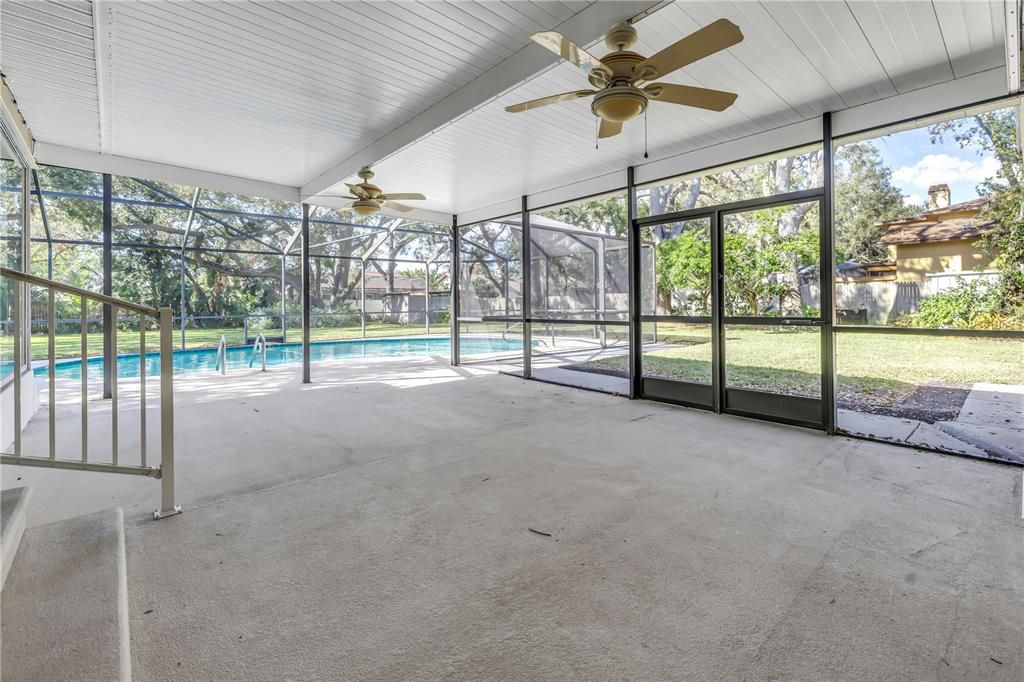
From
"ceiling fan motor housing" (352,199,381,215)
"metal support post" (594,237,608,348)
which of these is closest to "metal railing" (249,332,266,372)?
"ceiling fan motor housing" (352,199,381,215)

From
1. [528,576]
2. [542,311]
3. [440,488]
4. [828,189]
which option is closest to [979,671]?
[528,576]

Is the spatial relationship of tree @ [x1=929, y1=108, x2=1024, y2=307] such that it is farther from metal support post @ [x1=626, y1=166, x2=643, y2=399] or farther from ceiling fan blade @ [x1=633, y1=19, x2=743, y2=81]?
metal support post @ [x1=626, y1=166, x2=643, y2=399]

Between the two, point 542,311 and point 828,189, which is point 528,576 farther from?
point 542,311

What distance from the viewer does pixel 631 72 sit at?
2.67m

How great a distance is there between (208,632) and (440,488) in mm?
1421

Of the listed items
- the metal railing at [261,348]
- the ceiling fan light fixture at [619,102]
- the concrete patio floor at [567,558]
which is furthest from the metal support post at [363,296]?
the ceiling fan light fixture at [619,102]

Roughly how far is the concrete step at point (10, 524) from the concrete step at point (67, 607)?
0.05 meters

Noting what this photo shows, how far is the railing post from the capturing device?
2398 millimetres

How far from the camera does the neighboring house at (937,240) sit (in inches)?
142

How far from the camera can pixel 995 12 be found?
2.74 meters

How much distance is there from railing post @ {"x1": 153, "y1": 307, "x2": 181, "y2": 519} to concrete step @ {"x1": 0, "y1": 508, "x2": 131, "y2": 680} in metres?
0.34

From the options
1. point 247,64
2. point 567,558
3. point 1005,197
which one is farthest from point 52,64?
point 1005,197

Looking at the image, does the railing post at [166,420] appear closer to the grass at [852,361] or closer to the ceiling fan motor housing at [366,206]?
the ceiling fan motor housing at [366,206]

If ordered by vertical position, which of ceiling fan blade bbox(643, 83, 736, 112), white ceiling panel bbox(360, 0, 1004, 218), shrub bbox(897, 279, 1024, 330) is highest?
white ceiling panel bbox(360, 0, 1004, 218)
